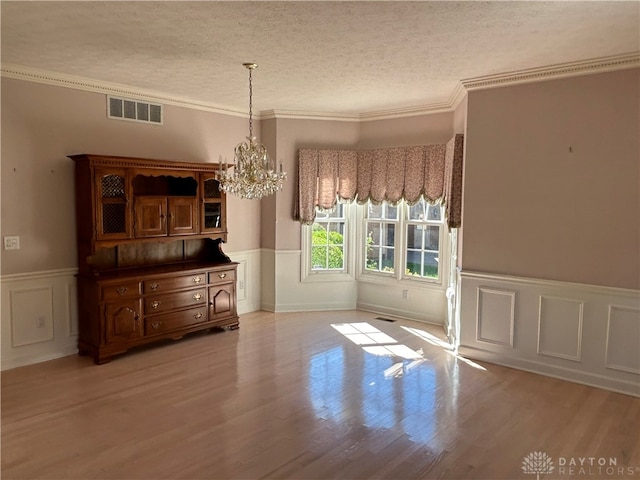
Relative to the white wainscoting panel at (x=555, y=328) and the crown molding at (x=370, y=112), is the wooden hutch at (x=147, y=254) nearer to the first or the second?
the crown molding at (x=370, y=112)

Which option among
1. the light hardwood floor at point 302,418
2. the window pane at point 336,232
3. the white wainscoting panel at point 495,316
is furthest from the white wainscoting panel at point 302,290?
the white wainscoting panel at point 495,316

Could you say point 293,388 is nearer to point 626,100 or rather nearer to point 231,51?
point 231,51

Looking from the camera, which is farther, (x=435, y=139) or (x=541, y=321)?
(x=435, y=139)

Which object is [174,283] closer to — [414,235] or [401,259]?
[401,259]

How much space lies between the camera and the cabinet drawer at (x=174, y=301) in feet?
16.1

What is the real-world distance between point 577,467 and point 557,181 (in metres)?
2.34

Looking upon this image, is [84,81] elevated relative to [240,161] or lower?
elevated

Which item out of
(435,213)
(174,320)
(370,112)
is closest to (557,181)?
(435,213)

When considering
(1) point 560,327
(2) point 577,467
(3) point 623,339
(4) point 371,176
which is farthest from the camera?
(4) point 371,176

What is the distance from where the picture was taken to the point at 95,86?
4844mm

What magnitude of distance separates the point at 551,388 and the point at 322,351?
211cm

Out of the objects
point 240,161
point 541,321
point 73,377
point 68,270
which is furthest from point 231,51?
point 541,321

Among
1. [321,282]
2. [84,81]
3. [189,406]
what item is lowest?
[189,406]

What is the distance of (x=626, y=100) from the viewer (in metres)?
3.87
